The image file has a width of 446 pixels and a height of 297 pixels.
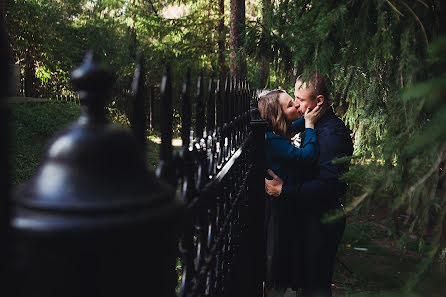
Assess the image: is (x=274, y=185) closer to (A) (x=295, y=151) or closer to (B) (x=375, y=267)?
(A) (x=295, y=151)

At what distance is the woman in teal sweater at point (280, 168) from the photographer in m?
3.62

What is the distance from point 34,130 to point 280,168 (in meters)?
13.6

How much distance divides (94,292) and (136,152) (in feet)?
0.76

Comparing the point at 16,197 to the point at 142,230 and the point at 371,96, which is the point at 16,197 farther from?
the point at 371,96

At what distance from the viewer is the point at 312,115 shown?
3.68 metres

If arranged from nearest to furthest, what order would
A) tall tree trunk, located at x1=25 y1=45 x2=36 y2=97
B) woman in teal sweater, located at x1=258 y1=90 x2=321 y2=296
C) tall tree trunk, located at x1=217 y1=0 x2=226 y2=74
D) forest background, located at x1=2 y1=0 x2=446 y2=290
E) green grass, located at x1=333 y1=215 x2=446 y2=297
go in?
1. forest background, located at x1=2 y1=0 x2=446 y2=290
2. woman in teal sweater, located at x1=258 y1=90 x2=321 y2=296
3. green grass, located at x1=333 y1=215 x2=446 y2=297
4. tall tree trunk, located at x1=217 y1=0 x2=226 y2=74
5. tall tree trunk, located at x1=25 y1=45 x2=36 y2=97

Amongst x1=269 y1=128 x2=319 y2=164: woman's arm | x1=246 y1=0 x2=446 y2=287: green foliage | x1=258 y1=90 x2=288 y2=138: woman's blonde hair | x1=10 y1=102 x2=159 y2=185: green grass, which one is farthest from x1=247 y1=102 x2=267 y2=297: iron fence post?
x1=10 y1=102 x2=159 y2=185: green grass

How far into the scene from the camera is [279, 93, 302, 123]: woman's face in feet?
12.7

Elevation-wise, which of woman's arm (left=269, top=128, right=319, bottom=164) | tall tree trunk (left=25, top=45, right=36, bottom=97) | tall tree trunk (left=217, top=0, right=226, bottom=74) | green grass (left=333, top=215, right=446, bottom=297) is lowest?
green grass (left=333, top=215, right=446, bottom=297)

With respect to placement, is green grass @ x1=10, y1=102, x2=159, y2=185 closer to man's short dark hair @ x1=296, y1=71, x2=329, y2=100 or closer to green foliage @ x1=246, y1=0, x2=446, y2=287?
man's short dark hair @ x1=296, y1=71, x2=329, y2=100

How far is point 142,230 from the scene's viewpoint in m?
0.65

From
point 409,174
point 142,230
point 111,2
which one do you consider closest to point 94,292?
point 142,230

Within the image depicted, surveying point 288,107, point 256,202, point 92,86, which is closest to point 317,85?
point 288,107

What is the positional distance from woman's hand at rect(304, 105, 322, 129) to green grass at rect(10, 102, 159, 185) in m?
6.84
